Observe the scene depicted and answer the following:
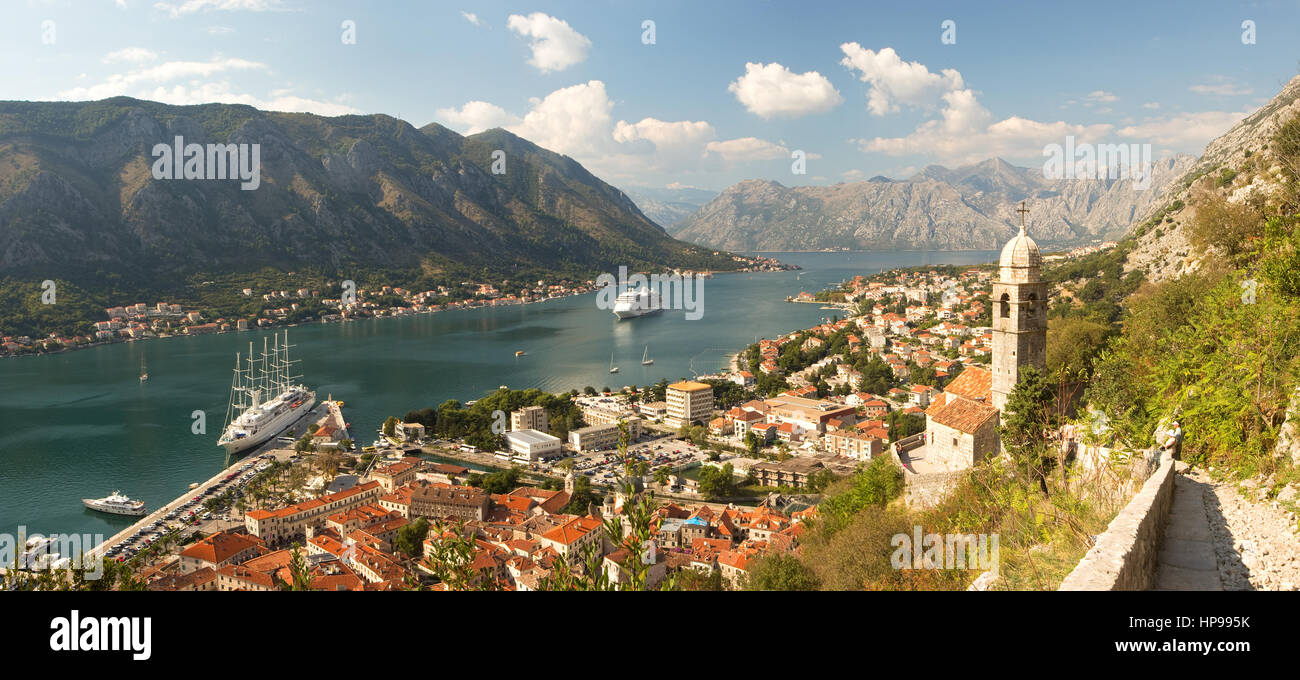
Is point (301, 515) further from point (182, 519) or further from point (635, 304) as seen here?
point (635, 304)

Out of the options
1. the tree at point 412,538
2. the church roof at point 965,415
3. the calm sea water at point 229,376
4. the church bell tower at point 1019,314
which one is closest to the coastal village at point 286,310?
the calm sea water at point 229,376

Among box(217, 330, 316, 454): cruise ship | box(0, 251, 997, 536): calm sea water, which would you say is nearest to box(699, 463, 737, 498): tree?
box(0, 251, 997, 536): calm sea water

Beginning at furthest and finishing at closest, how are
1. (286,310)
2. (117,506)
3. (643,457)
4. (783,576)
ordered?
(286,310), (643,457), (117,506), (783,576)

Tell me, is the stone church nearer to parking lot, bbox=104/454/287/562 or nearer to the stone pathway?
the stone pathway

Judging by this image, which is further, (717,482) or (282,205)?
(282,205)

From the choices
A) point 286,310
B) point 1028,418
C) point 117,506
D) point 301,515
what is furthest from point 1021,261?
point 286,310
